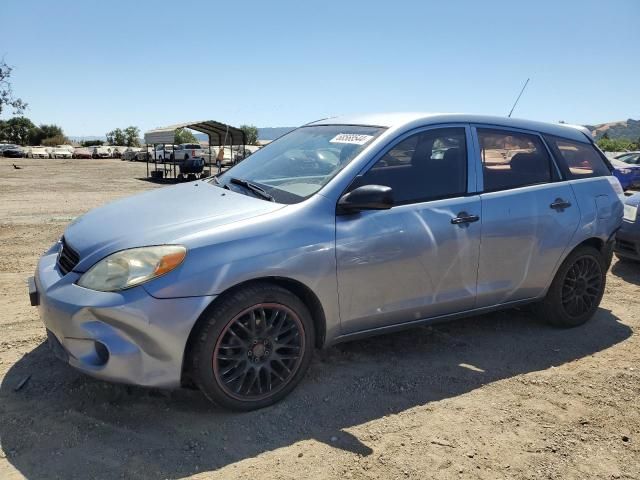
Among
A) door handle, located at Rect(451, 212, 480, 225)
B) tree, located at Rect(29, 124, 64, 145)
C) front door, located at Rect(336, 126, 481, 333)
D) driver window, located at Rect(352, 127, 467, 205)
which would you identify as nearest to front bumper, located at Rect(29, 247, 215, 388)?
front door, located at Rect(336, 126, 481, 333)

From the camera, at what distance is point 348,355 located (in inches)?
146

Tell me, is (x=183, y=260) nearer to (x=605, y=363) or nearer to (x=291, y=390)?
(x=291, y=390)

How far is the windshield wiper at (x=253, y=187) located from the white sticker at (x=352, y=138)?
66 cm

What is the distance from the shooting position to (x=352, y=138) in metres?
3.53

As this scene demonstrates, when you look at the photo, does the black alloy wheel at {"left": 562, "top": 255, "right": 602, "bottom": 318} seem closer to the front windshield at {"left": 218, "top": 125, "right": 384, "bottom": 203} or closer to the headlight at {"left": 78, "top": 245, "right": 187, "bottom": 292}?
the front windshield at {"left": 218, "top": 125, "right": 384, "bottom": 203}

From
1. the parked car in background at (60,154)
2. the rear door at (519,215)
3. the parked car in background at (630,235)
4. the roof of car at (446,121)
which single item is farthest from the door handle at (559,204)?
the parked car in background at (60,154)

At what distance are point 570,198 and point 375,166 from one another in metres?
1.80

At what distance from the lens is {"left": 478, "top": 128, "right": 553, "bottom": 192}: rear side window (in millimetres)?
3764

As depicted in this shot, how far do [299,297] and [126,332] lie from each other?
98 centimetres

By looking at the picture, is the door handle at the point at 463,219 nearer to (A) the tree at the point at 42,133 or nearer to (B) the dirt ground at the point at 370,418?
(B) the dirt ground at the point at 370,418

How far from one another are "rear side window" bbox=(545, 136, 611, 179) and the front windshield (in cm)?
168

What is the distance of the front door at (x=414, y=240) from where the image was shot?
123 inches

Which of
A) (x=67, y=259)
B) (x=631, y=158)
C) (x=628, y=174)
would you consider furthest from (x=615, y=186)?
(x=631, y=158)

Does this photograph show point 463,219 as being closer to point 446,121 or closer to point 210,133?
point 446,121
